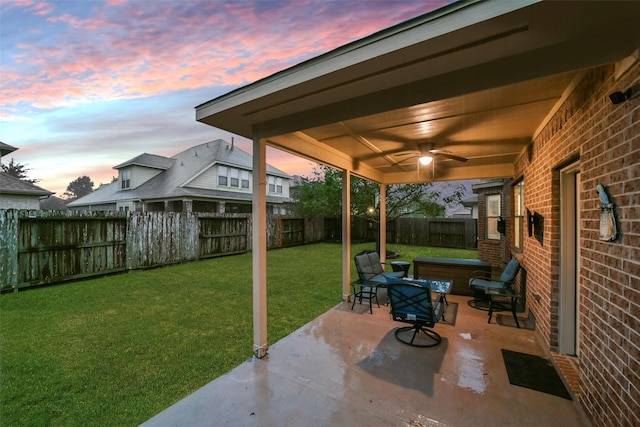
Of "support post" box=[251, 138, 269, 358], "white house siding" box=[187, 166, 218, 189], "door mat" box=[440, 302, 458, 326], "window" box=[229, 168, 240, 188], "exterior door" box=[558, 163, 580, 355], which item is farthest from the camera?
"window" box=[229, 168, 240, 188]

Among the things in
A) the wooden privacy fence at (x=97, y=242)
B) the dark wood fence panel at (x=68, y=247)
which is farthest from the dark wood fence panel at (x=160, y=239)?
the dark wood fence panel at (x=68, y=247)

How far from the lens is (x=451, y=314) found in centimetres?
495

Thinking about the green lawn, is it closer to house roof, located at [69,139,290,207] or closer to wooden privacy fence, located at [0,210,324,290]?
wooden privacy fence, located at [0,210,324,290]

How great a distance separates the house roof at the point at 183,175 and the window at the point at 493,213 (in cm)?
1215

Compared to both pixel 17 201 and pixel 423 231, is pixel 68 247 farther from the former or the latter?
pixel 423 231

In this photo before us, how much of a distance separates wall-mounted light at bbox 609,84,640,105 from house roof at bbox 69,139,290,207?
1519cm

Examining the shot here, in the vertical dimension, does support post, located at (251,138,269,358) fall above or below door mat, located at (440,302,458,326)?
above

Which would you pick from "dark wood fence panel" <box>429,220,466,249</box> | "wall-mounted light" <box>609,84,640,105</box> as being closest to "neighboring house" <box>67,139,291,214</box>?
"dark wood fence panel" <box>429,220,466,249</box>

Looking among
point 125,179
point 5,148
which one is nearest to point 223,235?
point 5,148

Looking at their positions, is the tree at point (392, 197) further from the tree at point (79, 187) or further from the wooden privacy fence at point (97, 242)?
the tree at point (79, 187)

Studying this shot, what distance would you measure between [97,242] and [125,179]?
39.7ft

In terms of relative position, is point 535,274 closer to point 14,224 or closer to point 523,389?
point 523,389

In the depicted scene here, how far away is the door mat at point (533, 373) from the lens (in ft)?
9.09

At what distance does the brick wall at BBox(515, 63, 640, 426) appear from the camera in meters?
1.71
